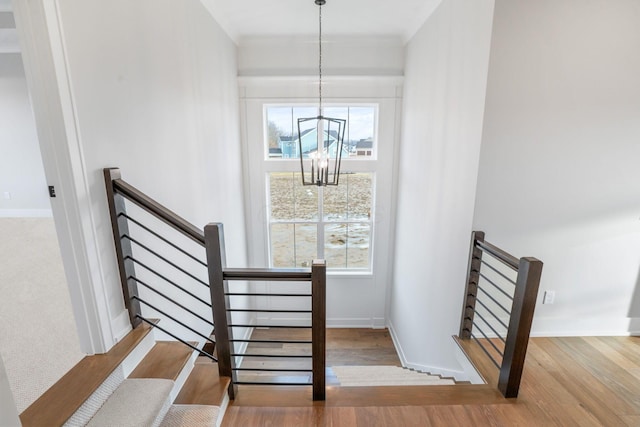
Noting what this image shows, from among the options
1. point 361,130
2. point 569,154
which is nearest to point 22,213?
point 361,130

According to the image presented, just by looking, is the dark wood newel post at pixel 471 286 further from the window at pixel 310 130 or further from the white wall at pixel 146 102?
the window at pixel 310 130

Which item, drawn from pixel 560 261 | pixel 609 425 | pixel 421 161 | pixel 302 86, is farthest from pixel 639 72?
pixel 302 86

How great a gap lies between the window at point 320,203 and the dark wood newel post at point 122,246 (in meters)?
3.05

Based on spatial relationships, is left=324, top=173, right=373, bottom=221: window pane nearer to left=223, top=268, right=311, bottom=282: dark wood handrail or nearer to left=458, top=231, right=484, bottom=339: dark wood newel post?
left=458, top=231, right=484, bottom=339: dark wood newel post

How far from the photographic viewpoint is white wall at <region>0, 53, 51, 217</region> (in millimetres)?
3746

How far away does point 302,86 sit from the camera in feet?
14.1

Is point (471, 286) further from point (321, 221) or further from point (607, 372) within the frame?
point (321, 221)

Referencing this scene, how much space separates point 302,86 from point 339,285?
3245 millimetres

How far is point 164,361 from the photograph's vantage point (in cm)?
173

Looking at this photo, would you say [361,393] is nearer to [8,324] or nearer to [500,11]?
[8,324]

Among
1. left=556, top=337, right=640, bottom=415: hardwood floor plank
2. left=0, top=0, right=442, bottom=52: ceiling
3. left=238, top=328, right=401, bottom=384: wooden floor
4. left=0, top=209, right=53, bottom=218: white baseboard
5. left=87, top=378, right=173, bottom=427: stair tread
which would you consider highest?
left=0, top=0, right=442, bottom=52: ceiling

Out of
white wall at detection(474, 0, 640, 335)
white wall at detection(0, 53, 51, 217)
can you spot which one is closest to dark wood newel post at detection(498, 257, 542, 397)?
white wall at detection(474, 0, 640, 335)

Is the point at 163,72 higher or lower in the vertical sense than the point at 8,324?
higher

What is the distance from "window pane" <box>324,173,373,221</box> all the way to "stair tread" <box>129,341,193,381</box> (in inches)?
127
